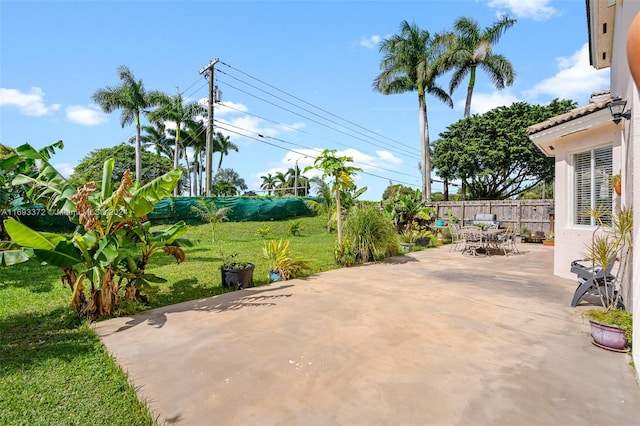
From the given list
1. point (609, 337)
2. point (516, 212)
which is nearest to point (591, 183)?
point (609, 337)

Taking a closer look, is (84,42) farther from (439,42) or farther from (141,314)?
(439,42)

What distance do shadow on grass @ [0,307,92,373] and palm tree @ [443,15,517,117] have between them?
26573mm

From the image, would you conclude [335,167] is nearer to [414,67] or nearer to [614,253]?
[614,253]

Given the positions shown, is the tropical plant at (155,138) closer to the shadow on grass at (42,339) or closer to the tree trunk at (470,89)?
the tree trunk at (470,89)

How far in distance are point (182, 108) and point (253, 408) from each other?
101ft

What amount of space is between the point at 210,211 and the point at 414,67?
19048mm

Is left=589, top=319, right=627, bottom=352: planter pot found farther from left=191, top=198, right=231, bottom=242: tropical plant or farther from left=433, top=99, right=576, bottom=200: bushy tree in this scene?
left=433, top=99, right=576, bottom=200: bushy tree

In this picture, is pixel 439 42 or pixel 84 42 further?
pixel 439 42

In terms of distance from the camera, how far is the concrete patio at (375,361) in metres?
2.37

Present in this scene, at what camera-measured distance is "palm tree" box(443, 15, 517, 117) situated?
23.4 meters

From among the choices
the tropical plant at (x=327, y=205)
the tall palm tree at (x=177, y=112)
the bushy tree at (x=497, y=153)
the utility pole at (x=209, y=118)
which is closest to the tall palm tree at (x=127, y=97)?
the tall palm tree at (x=177, y=112)

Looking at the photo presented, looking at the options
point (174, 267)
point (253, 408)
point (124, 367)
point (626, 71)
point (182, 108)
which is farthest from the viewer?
point (182, 108)

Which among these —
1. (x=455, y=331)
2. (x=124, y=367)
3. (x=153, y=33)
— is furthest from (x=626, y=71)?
(x=153, y=33)

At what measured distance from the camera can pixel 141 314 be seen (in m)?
4.77
